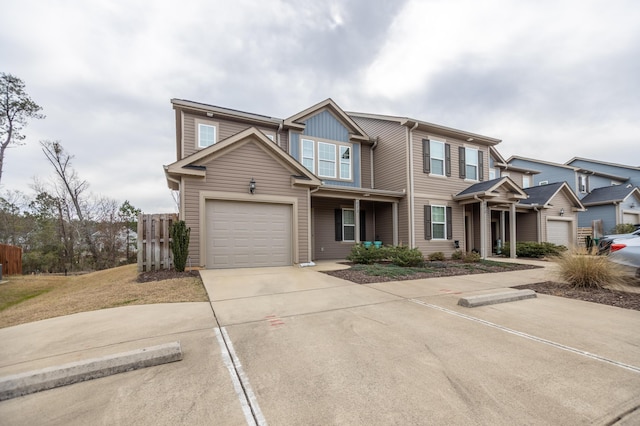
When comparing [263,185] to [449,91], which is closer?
[263,185]

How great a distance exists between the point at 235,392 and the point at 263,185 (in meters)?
7.54

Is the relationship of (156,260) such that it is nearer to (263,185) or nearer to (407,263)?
(263,185)

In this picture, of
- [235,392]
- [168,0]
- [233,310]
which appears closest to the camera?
[235,392]

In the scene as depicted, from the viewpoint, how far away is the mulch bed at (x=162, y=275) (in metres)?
6.79

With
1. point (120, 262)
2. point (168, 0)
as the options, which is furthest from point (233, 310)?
point (120, 262)

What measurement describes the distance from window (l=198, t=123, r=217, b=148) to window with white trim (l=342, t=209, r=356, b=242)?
6.57m

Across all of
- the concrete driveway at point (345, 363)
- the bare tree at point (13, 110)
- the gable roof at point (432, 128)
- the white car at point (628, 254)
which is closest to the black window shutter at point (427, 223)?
the gable roof at point (432, 128)

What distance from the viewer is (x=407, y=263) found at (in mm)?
9328

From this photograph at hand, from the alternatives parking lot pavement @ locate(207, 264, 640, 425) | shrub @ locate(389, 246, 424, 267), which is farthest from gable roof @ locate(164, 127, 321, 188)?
parking lot pavement @ locate(207, 264, 640, 425)

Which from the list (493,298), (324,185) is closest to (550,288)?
(493,298)

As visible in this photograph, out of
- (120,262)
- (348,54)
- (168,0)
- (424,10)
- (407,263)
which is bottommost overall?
(120,262)

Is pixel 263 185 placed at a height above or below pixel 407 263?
above

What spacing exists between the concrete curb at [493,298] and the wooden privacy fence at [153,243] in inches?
297

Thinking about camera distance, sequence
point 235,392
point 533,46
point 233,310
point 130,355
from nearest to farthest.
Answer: point 235,392, point 130,355, point 233,310, point 533,46
